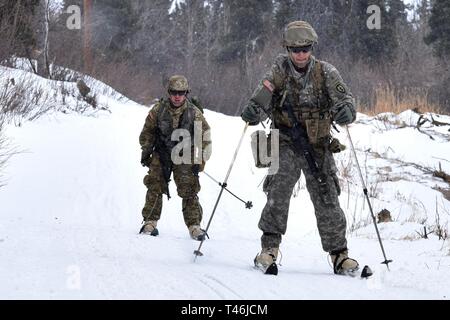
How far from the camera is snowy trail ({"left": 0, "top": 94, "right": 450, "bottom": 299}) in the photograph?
3387 millimetres

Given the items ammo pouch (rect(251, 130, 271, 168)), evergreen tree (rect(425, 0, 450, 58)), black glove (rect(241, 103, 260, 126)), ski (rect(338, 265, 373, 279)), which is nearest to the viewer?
ski (rect(338, 265, 373, 279))

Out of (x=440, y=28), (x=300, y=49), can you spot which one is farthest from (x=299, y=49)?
(x=440, y=28)

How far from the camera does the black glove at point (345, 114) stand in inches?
158

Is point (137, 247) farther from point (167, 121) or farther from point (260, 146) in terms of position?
point (167, 121)

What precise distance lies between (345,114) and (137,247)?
192cm

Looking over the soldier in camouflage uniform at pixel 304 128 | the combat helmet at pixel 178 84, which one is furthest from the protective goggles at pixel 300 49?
the combat helmet at pixel 178 84

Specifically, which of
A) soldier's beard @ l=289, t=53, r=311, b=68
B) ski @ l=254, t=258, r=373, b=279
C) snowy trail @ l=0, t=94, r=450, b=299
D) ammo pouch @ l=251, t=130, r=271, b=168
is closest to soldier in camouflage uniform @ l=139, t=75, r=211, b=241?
snowy trail @ l=0, t=94, r=450, b=299

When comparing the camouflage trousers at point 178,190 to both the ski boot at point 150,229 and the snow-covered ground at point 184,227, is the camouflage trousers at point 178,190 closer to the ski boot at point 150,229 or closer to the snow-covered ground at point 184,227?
the ski boot at point 150,229

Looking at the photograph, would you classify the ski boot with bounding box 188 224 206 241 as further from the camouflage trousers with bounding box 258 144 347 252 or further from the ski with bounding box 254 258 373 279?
the ski with bounding box 254 258 373 279

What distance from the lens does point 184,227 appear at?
6977mm

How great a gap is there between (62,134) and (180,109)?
5895mm

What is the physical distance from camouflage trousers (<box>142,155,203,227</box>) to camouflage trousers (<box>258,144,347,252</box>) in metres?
1.79

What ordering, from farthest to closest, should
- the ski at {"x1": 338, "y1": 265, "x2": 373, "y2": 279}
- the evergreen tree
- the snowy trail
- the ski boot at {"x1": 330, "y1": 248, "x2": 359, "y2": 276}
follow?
the evergreen tree < the ski boot at {"x1": 330, "y1": 248, "x2": 359, "y2": 276} < the ski at {"x1": 338, "y1": 265, "x2": 373, "y2": 279} < the snowy trail

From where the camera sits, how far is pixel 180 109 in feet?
19.2
